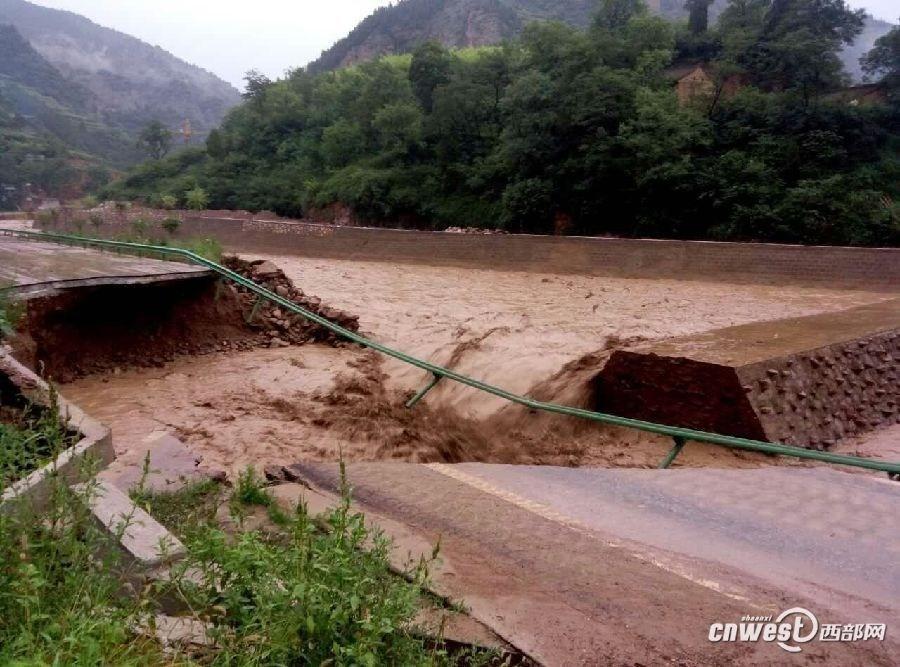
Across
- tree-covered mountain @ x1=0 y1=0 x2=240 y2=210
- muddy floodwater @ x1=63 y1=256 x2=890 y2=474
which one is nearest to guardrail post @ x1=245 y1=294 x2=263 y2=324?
muddy floodwater @ x1=63 y1=256 x2=890 y2=474

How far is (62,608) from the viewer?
1.85m


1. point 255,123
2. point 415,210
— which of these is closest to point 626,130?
point 415,210

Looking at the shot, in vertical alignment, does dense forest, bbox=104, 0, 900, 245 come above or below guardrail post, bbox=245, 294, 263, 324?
above

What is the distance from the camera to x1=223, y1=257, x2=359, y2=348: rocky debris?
8.30 meters

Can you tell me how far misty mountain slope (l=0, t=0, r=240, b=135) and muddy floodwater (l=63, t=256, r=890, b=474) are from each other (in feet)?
333

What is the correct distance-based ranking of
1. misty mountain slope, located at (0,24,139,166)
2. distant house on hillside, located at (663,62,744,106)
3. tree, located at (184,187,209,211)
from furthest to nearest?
misty mountain slope, located at (0,24,139,166) < tree, located at (184,187,209,211) < distant house on hillside, located at (663,62,744,106)

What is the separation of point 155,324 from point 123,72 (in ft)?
484

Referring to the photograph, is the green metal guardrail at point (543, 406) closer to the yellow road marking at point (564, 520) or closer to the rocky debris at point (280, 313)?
the rocky debris at point (280, 313)

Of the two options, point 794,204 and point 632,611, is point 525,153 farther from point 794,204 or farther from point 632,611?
point 632,611

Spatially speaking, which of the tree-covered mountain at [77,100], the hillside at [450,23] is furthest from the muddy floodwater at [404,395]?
the hillside at [450,23]

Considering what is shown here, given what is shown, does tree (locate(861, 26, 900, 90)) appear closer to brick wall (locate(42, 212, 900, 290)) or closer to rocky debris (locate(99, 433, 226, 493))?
brick wall (locate(42, 212, 900, 290))

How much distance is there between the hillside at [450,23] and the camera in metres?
80.4

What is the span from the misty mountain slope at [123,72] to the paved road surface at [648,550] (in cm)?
10642

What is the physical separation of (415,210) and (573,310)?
850 inches
